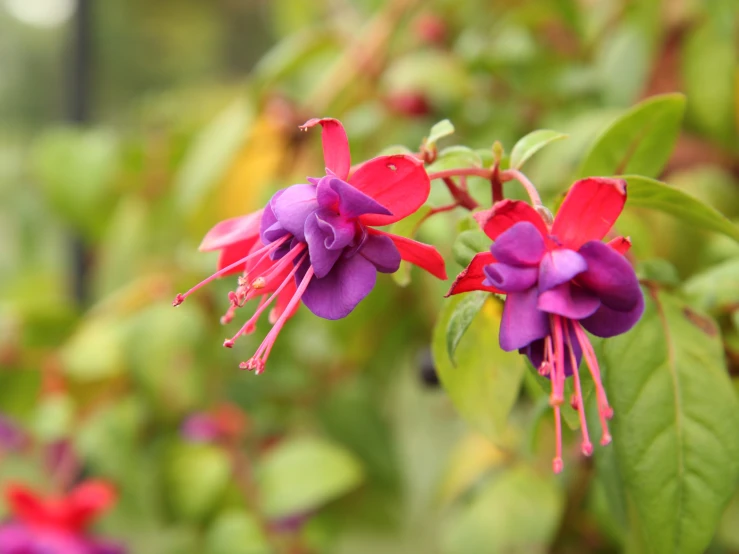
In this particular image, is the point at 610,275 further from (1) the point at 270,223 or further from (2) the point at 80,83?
(2) the point at 80,83

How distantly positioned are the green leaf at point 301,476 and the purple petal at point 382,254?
1.35ft

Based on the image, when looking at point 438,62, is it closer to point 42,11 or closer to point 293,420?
point 293,420

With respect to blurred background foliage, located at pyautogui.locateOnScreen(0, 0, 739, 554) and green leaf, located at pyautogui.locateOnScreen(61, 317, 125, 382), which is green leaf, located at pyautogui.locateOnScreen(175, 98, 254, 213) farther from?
green leaf, located at pyautogui.locateOnScreen(61, 317, 125, 382)

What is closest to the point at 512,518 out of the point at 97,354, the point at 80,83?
the point at 97,354

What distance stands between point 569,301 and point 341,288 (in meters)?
0.08

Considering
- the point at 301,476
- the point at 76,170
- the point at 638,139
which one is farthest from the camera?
the point at 76,170

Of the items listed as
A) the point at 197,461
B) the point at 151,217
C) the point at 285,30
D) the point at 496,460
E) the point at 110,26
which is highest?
the point at 110,26

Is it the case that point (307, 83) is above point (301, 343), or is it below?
above

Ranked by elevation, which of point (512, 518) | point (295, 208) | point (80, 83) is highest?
point (80, 83)

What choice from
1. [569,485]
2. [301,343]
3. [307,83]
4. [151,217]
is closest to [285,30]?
[307,83]

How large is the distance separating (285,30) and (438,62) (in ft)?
1.49

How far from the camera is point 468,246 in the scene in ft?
0.87

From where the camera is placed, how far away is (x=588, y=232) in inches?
9.2

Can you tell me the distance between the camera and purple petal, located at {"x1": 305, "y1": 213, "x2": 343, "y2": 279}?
236 millimetres
